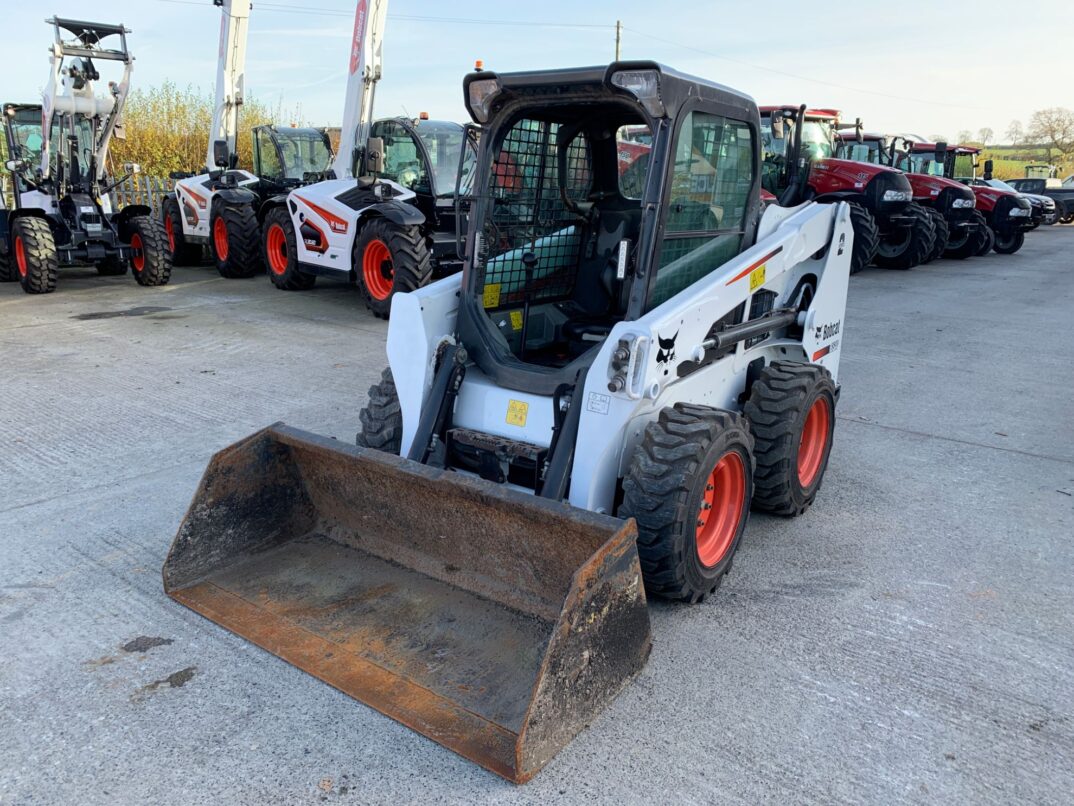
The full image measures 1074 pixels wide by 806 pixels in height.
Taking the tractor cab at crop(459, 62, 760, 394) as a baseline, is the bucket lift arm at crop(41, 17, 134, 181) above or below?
above

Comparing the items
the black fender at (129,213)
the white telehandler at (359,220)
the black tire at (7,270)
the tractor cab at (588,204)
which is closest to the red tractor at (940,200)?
the white telehandler at (359,220)

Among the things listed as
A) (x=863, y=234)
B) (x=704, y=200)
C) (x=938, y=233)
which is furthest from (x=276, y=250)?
(x=938, y=233)

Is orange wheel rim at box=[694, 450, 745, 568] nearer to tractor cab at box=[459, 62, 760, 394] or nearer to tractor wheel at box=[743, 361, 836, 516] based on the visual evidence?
tractor wheel at box=[743, 361, 836, 516]

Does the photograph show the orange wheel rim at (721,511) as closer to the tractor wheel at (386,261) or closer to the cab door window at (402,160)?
the tractor wheel at (386,261)

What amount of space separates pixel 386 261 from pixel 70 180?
4.82 m

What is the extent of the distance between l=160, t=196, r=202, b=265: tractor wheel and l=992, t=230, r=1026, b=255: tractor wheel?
51.0ft

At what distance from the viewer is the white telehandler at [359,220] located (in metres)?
8.93

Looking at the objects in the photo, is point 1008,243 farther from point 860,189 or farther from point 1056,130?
point 1056,130

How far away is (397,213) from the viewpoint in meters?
9.01

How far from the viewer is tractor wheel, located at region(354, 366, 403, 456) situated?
162 inches

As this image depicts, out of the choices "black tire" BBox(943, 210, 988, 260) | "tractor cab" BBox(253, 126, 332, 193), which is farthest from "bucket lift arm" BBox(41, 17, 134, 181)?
"black tire" BBox(943, 210, 988, 260)

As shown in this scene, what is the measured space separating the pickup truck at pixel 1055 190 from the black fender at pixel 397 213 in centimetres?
2340

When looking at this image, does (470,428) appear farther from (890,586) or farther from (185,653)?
(890,586)

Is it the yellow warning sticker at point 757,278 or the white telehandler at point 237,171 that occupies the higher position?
the white telehandler at point 237,171
